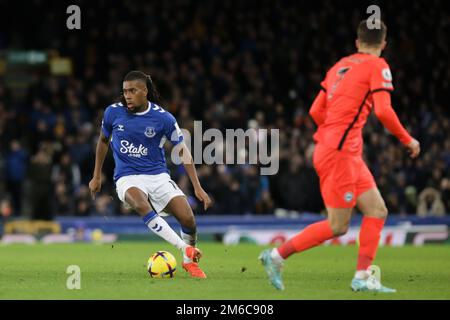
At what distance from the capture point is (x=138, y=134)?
11.3 meters

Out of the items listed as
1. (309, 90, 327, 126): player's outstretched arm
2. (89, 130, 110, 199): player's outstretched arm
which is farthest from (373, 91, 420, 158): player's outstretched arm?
(89, 130, 110, 199): player's outstretched arm

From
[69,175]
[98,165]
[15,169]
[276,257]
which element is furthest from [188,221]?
[15,169]

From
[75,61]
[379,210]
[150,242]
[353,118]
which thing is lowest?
[150,242]

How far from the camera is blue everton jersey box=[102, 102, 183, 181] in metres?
11.3

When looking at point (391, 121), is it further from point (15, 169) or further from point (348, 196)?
point (15, 169)

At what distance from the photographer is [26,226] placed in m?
21.4

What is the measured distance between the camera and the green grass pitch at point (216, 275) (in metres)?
9.08

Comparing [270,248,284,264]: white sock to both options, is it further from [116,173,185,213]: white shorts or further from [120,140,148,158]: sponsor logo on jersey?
[120,140,148,158]: sponsor logo on jersey

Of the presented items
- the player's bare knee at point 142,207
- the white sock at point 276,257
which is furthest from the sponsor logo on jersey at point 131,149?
the white sock at point 276,257

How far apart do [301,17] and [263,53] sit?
183 cm

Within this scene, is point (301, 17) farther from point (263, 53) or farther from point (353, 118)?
point (353, 118)

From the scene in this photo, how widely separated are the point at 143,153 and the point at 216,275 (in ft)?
5.21

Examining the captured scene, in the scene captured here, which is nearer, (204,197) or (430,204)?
(204,197)
